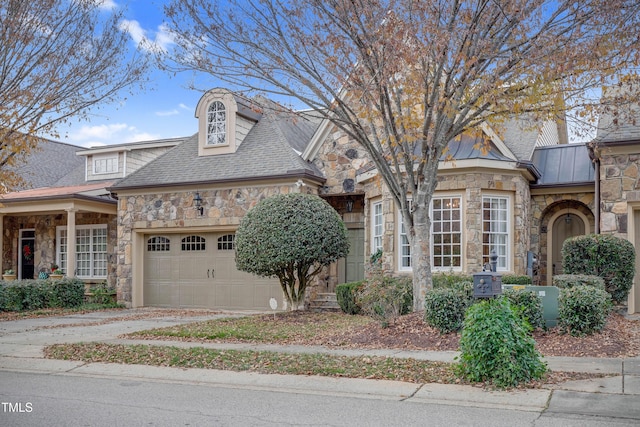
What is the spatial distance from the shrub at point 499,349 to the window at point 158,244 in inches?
526

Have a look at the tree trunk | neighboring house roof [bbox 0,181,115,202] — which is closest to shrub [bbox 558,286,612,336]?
the tree trunk

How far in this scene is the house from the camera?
48.2ft

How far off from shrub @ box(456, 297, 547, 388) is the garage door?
10.5 m

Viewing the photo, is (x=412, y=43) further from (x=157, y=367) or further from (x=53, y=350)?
(x=53, y=350)

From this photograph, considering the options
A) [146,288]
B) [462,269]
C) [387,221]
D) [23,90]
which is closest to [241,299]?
[146,288]

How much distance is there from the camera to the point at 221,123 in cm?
1891

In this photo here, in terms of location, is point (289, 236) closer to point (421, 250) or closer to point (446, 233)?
point (446, 233)

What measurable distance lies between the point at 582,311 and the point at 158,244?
13137 mm

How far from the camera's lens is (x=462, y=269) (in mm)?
14602

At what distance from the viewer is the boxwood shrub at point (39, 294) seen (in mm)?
17891

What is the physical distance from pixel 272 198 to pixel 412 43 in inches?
227

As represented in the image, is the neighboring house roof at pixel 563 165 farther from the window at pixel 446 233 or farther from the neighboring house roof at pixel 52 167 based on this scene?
the neighboring house roof at pixel 52 167

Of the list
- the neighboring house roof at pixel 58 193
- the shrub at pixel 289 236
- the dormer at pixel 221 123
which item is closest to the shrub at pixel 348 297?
the shrub at pixel 289 236

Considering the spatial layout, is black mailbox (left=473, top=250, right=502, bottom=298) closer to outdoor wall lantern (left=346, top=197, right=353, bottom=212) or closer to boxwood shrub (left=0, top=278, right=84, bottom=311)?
outdoor wall lantern (left=346, top=197, right=353, bottom=212)
